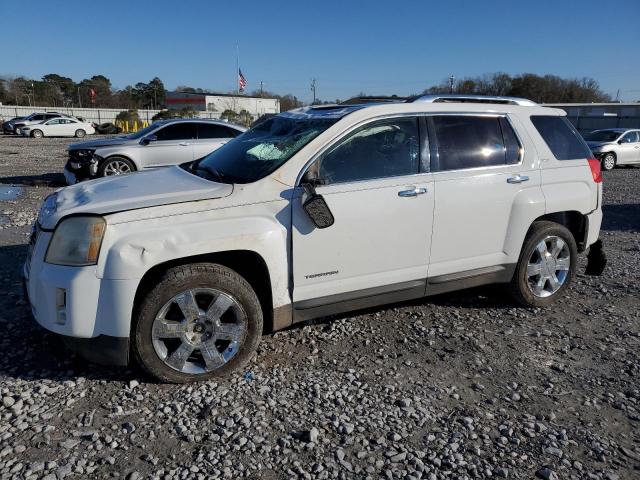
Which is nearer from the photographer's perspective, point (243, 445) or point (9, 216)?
point (243, 445)

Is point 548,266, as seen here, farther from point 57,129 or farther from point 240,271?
point 57,129

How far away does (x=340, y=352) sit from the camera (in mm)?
3936

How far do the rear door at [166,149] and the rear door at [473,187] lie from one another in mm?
8119

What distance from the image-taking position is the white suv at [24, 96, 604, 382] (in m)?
3.17

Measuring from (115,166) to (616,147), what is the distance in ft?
56.0

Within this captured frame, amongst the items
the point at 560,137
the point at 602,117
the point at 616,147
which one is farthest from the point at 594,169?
the point at 602,117

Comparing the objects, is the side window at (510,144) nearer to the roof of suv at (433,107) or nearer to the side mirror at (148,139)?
the roof of suv at (433,107)

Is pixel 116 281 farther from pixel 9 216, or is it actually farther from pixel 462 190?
pixel 9 216

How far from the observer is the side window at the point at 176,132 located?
11680mm

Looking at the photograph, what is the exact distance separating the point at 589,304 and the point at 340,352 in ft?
8.82

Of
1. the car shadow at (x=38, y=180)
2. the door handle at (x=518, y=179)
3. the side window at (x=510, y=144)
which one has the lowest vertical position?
the car shadow at (x=38, y=180)

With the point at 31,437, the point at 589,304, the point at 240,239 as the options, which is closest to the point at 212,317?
the point at 240,239

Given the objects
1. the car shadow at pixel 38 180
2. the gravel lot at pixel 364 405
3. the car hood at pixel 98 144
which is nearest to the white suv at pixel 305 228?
the gravel lot at pixel 364 405

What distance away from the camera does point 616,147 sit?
61.4 ft
